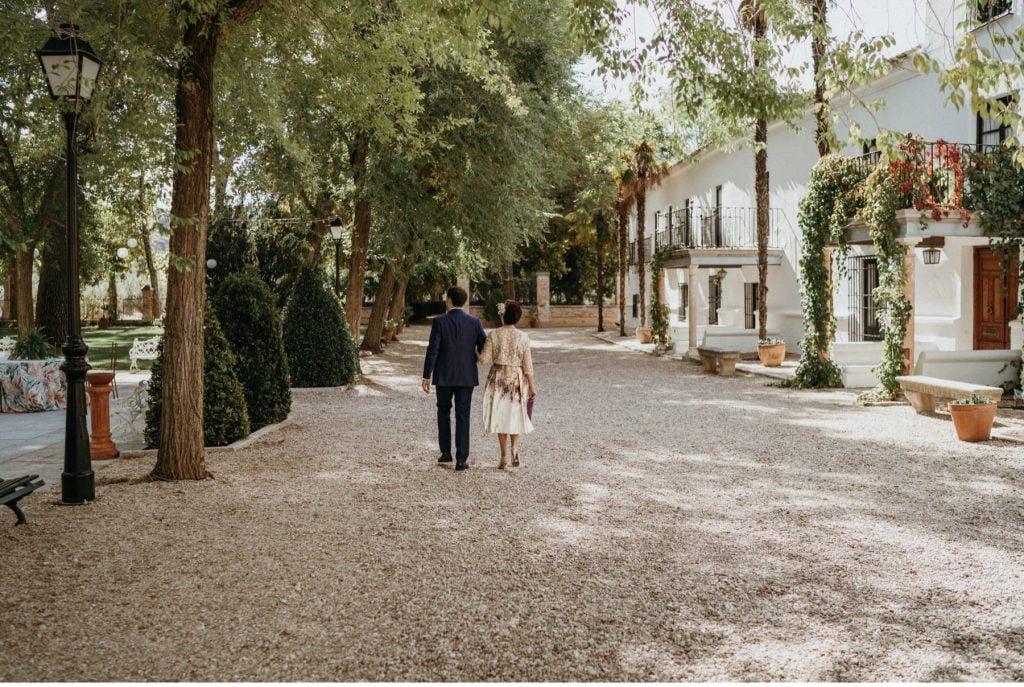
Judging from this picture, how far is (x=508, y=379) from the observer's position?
340 inches

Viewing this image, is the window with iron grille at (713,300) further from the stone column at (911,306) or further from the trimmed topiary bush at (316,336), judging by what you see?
the trimmed topiary bush at (316,336)

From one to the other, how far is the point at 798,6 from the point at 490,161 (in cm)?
937

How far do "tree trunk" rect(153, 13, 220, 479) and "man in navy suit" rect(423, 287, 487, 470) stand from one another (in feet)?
7.09

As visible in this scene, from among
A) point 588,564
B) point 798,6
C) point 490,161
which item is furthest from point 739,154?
point 588,564

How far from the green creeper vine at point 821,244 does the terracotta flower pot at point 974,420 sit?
5.50 meters

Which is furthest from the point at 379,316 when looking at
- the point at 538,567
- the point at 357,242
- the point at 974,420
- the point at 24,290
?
the point at 538,567

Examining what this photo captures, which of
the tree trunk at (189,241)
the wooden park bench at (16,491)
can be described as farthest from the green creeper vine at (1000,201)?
the wooden park bench at (16,491)

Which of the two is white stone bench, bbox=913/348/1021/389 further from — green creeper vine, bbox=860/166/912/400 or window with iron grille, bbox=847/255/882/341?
window with iron grille, bbox=847/255/882/341

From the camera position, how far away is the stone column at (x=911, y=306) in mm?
14102

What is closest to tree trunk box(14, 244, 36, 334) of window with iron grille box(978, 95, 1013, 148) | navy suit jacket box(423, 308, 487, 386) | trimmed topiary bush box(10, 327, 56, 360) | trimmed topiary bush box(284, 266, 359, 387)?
trimmed topiary bush box(10, 327, 56, 360)

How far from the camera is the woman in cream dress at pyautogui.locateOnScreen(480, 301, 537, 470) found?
28.1ft

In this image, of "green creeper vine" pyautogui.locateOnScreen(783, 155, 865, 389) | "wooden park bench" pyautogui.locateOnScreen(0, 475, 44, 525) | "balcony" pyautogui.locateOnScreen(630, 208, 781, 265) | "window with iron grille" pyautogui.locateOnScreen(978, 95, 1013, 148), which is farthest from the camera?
"balcony" pyautogui.locateOnScreen(630, 208, 781, 265)

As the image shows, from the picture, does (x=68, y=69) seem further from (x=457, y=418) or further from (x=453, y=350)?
(x=457, y=418)

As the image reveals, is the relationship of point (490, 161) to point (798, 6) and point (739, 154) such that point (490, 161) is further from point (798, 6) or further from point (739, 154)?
point (739, 154)
